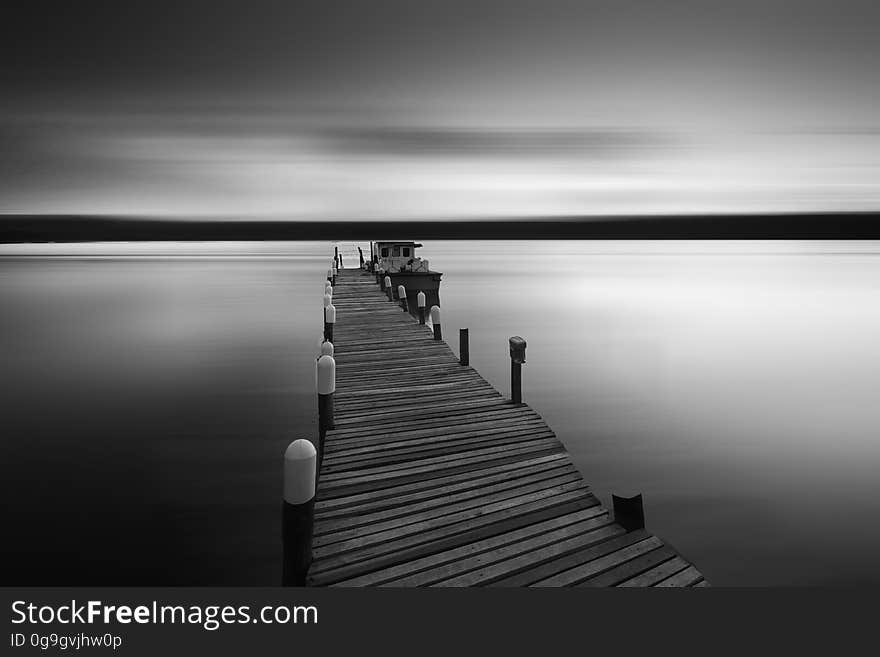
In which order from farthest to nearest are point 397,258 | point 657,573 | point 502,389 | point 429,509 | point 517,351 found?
point 397,258, point 502,389, point 517,351, point 429,509, point 657,573

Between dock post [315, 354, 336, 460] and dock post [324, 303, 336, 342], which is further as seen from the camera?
dock post [324, 303, 336, 342]

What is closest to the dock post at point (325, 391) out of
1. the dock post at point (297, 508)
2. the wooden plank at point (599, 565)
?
the dock post at point (297, 508)

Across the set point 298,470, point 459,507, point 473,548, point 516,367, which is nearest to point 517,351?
point 516,367

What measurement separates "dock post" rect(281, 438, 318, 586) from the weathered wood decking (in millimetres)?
186

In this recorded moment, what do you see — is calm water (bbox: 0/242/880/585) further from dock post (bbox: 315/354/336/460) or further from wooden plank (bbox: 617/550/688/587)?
wooden plank (bbox: 617/550/688/587)

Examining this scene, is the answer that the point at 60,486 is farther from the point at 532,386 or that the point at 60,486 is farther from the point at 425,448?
the point at 532,386

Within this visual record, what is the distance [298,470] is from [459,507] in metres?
2.09

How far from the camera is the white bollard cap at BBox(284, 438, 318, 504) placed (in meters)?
4.73

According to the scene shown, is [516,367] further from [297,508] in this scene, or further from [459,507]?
[297,508]

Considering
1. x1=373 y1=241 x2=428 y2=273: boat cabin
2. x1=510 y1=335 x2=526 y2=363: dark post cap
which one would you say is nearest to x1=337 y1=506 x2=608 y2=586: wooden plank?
x1=510 y1=335 x2=526 y2=363: dark post cap

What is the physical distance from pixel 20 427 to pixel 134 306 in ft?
107

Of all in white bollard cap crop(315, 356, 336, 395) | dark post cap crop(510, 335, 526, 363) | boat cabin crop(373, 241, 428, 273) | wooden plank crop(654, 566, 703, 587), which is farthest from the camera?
boat cabin crop(373, 241, 428, 273)

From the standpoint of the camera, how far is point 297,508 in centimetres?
480

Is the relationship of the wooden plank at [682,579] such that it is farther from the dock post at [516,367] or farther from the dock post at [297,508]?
the dock post at [516,367]
